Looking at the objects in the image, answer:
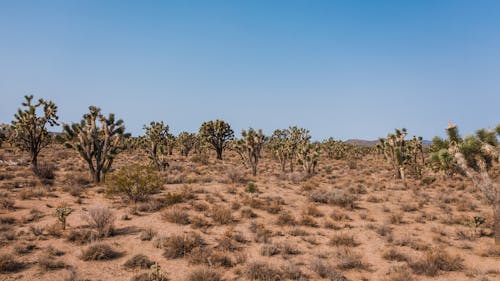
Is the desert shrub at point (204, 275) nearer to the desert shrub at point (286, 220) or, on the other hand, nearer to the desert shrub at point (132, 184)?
the desert shrub at point (286, 220)

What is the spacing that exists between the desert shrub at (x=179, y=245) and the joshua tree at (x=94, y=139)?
11.6 meters

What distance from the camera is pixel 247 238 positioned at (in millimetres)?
9312

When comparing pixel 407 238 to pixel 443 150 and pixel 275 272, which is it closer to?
pixel 443 150

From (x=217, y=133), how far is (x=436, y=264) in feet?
101

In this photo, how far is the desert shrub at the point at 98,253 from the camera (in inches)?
291

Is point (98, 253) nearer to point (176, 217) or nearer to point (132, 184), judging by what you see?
point (176, 217)

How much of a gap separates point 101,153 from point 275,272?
16205mm

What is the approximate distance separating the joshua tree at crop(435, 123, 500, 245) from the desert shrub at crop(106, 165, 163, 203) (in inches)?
485

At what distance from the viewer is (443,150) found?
31.6 ft

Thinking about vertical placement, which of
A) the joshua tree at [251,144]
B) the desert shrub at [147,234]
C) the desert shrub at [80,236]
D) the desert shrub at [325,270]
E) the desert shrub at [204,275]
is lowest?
the desert shrub at [325,270]

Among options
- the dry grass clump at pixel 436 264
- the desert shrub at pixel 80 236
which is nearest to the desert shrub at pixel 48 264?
the desert shrub at pixel 80 236

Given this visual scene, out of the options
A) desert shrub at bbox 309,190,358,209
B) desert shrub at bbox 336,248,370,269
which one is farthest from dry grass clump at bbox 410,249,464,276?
desert shrub at bbox 309,190,358,209

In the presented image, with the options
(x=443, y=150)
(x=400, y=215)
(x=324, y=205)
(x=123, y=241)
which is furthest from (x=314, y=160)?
(x=123, y=241)

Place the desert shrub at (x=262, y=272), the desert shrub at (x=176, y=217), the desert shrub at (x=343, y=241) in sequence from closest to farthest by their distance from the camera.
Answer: the desert shrub at (x=262, y=272) < the desert shrub at (x=343, y=241) < the desert shrub at (x=176, y=217)
